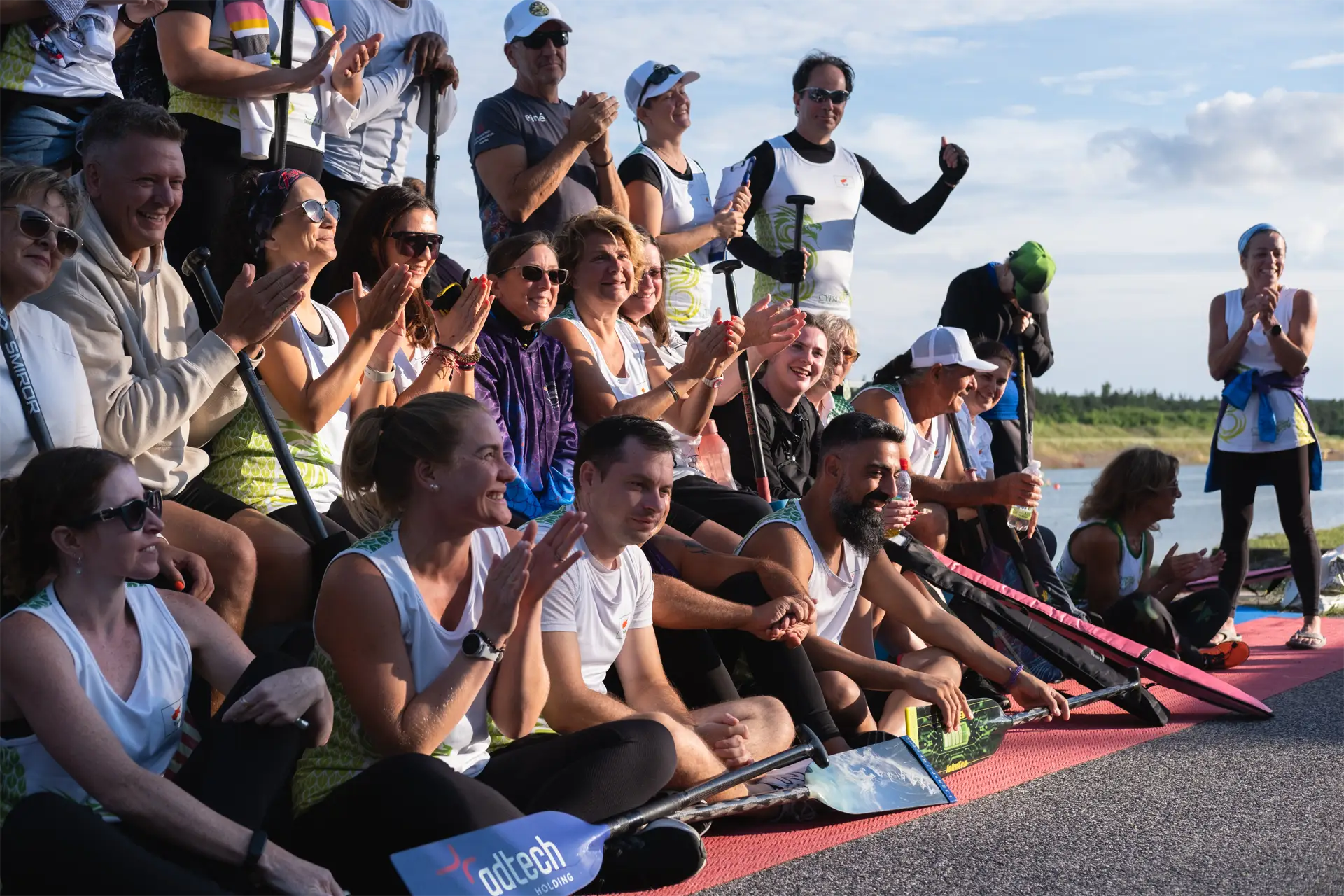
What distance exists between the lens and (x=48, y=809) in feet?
7.38

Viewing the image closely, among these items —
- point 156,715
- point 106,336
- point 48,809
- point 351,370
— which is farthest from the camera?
point 351,370

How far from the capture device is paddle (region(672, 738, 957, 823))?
11.7ft

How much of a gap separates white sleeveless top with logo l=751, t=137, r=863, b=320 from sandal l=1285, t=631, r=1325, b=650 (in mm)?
2539

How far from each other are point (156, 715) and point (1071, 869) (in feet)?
6.39

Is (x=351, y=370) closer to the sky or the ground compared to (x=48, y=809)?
closer to the sky

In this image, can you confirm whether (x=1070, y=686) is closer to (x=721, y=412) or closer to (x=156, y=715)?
(x=721, y=412)

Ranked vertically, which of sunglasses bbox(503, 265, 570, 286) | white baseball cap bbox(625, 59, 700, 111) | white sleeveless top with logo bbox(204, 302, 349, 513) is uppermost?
white baseball cap bbox(625, 59, 700, 111)

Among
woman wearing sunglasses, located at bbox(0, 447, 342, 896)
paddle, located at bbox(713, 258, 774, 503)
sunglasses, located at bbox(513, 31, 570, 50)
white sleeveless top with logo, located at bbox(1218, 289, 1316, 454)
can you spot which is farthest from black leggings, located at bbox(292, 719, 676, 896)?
white sleeveless top with logo, located at bbox(1218, 289, 1316, 454)

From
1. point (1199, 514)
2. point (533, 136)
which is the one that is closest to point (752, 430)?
point (533, 136)

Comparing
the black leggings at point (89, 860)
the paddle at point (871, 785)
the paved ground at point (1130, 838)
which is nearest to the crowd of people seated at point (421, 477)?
the black leggings at point (89, 860)

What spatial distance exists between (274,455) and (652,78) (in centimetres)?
272

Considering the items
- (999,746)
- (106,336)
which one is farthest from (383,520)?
(999,746)

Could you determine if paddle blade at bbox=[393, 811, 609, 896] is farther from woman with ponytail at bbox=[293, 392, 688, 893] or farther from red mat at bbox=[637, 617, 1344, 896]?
red mat at bbox=[637, 617, 1344, 896]

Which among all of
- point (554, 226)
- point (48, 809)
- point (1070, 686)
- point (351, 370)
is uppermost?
point (554, 226)
